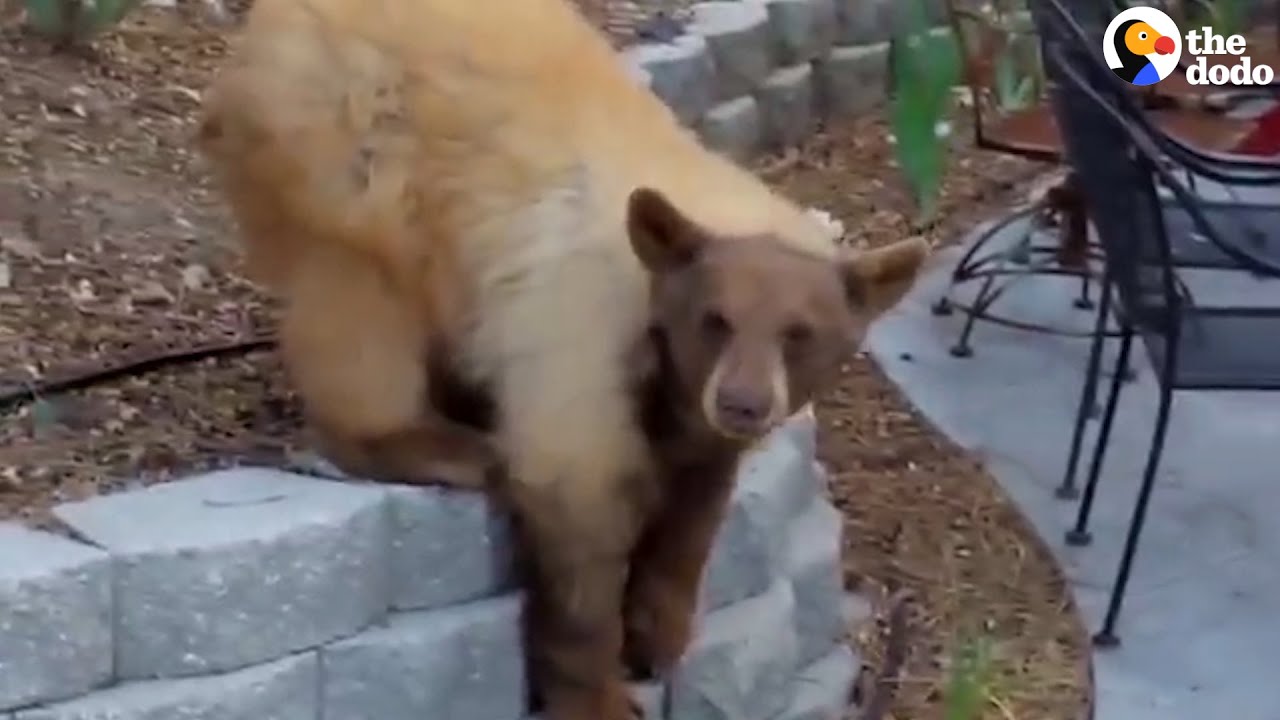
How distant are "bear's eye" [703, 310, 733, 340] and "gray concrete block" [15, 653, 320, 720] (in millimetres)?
652

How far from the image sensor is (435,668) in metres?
3.17

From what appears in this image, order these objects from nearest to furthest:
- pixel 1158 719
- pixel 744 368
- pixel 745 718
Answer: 1. pixel 744 368
2. pixel 745 718
3. pixel 1158 719

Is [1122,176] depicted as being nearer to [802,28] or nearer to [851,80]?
[802,28]

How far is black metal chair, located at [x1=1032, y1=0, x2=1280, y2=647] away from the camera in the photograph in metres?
4.23

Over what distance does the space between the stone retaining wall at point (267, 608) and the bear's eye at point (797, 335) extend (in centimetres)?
50

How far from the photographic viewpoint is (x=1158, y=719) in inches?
162

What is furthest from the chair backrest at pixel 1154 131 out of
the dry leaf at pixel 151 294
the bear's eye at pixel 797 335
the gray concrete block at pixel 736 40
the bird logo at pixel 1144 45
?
the dry leaf at pixel 151 294

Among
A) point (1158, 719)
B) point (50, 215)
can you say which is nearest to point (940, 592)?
point (1158, 719)

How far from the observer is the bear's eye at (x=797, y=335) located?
2.99m

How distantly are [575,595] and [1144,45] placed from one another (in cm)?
283

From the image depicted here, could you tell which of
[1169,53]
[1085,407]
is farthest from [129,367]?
[1169,53]

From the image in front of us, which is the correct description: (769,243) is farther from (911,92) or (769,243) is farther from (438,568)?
(911,92)

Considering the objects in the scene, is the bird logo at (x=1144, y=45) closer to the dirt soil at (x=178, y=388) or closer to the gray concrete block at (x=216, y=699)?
the dirt soil at (x=178, y=388)

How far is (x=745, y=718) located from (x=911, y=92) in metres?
2.05
